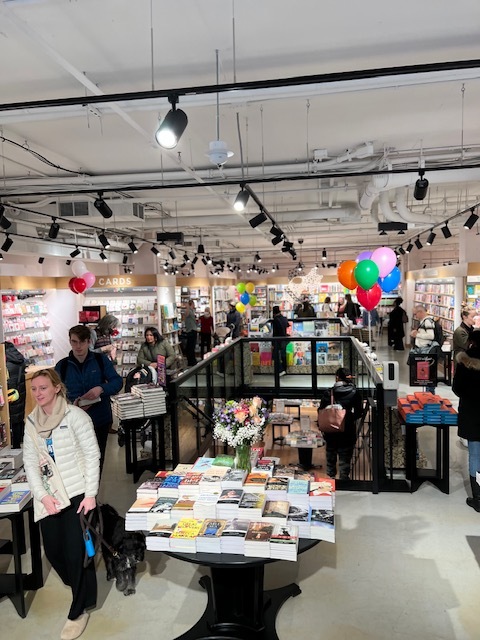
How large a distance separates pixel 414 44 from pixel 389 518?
3.97 meters

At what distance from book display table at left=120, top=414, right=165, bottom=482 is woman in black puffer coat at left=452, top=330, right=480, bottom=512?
308 centimetres

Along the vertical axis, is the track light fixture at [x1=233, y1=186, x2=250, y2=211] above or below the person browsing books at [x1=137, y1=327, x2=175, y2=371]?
above

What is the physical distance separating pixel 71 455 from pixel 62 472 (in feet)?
0.36

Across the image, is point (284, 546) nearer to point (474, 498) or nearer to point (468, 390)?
point (468, 390)

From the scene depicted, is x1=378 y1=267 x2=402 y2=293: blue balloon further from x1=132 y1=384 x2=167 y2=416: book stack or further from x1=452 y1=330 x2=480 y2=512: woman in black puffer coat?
x1=132 y1=384 x2=167 y2=416: book stack

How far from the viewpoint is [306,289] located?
52.1 ft

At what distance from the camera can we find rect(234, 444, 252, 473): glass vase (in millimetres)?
3314

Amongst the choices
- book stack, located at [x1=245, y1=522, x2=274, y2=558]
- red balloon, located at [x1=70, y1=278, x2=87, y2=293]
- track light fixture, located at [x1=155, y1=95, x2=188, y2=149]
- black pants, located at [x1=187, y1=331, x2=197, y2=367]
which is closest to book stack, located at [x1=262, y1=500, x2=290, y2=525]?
book stack, located at [x1=245, y1=522, x2=274, y2=558]

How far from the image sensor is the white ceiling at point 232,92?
315 centimetres

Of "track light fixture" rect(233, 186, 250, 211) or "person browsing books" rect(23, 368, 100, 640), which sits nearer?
"person browsing books" rect(23, 368, 100, 640)

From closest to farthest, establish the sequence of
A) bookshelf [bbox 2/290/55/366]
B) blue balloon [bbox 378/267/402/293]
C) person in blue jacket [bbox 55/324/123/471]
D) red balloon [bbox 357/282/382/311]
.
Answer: person in blue jacket [bbox 55/324/123/471] → red balloon [bbox 357/282/382/311] → blue balloon [bbox 378/267/402/293] → bookshelf [bbox 2/290/55/366]

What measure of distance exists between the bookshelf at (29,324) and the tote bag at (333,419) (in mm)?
6913

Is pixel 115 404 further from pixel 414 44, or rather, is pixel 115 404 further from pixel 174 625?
pixel 414 44

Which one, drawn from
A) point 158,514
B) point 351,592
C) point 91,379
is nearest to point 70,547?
point 158,514
